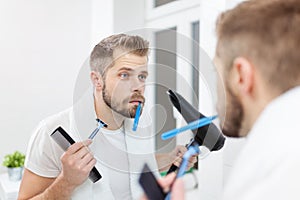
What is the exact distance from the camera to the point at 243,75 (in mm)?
514

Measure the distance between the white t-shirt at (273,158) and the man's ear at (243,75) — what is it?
4 cm

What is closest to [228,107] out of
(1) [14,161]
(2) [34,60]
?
(1) [14,161]

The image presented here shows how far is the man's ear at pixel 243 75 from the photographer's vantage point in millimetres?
510

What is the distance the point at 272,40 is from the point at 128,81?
31 centimetres

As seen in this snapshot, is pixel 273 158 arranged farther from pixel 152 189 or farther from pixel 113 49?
pixel 113 49

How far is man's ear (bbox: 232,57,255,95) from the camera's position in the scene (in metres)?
0.51

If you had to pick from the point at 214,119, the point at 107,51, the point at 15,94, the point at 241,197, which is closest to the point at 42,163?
the point at 107,51

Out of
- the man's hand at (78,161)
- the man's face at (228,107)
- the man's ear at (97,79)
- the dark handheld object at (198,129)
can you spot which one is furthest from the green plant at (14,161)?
the man's face at (228,107)

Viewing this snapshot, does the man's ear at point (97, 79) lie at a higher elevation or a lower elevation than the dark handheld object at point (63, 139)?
higher

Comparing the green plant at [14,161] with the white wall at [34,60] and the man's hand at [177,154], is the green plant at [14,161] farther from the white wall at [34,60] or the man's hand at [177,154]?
the man's hand at [177,154]

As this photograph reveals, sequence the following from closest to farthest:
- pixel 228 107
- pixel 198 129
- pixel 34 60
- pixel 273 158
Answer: pixel 273 158
pixel 228 107
pixel 198 129
pixel 34 60

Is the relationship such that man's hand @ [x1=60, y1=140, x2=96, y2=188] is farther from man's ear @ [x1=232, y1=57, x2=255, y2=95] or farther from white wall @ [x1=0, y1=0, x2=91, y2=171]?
white wall @ [x1=0, y1=0, x2=91, y2=171]

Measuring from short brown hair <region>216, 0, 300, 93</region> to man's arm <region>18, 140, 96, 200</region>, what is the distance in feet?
1.46

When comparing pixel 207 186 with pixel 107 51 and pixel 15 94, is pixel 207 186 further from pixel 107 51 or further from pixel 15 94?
pixel 15 94
